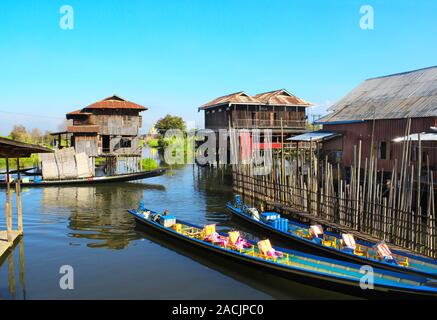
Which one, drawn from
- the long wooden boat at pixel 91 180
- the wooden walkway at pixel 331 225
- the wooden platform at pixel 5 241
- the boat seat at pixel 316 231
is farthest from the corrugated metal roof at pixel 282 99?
the wooden platform at pixel 5 241

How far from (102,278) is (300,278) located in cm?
649

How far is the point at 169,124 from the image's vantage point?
265 feet

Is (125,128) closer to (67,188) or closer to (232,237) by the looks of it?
(67,188)

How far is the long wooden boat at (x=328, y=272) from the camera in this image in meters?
9.66

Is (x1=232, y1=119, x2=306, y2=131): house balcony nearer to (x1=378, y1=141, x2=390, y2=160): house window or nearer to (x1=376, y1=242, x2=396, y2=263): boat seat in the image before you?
(x1=378, y1=141, x2=390, y2=160): house window

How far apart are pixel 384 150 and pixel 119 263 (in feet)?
58.8

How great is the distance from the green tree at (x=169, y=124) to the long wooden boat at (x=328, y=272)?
2622 inches

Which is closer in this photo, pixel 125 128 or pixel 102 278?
pixel 102 278

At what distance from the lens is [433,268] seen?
11312 millimetres

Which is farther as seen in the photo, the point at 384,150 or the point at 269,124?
the point at 269,124

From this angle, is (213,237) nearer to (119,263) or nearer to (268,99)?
(119,263)

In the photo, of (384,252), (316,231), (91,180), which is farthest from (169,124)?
(384,252)

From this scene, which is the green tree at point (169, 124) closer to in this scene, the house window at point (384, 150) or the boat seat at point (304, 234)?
the house window at point (384, 150)
